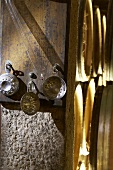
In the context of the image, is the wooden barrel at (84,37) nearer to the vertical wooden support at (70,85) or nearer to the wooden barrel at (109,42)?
the wooden barrel at (109,42)

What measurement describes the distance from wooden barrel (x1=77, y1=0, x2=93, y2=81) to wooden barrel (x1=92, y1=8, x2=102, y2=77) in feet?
0.87

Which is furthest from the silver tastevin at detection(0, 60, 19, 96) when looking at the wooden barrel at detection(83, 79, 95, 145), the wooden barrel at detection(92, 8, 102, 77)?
the wooden barrel at detection(92, 8, 102, 77)

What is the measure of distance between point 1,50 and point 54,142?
0.37 meters

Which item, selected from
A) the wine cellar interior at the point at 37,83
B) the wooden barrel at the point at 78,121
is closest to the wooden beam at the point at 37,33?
the wine cellar interior at the point at 37,83

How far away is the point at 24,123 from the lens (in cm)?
124

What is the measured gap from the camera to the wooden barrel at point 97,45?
2277 millimetres

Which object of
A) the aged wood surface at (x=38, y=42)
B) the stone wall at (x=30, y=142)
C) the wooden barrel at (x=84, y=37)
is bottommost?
the stone wall at (x=30, y=142)

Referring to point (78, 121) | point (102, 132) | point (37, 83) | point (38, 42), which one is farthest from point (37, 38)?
point (78, 121)

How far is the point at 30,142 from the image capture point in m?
1.24

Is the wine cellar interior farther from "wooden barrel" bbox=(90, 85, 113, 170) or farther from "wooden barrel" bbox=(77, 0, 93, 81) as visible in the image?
"wooden barrel" bbox=(77, 0, 93, 81)

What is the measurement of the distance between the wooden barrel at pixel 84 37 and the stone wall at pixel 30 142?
0.64 metres

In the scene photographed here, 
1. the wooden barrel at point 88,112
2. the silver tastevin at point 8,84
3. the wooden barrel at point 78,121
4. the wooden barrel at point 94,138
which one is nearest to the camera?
the silver tastevin at point 8,84

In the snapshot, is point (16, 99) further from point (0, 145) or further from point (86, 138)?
point (86, 138)

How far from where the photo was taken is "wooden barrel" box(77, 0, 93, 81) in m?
1.74
